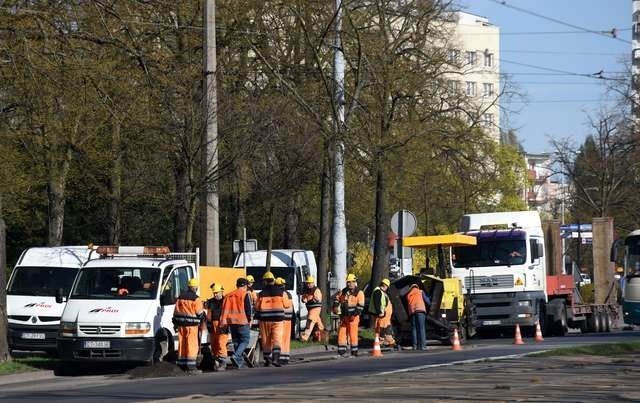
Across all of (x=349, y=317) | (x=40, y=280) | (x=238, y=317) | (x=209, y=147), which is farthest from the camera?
(x=209, y=147)

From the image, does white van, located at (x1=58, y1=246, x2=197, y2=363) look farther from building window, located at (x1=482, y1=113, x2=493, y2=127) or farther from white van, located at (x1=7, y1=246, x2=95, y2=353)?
building window, located at (x1=482, y1=113, x2=493, y2=127)

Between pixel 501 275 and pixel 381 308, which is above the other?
pixel 501 275

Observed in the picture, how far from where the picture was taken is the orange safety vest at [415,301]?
29.6 m

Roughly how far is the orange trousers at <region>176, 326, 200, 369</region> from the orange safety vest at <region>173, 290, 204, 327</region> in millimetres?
109

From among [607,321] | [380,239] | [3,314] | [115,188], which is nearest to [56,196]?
[115,188]

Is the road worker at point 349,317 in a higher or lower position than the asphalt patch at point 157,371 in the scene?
higher

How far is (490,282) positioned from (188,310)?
46.8 ft

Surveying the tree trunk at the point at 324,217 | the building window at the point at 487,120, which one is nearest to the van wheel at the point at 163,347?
the tree trunk at the point at 324,217

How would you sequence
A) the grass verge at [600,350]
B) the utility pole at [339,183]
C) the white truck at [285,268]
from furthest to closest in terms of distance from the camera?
the white truck at [285,268] < the utility pole at [339,183] < the grass verge at [600,350]

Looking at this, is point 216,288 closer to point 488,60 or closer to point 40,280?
point 40,280

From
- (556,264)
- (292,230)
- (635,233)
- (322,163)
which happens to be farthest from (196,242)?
(635,233)

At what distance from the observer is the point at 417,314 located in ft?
97.7

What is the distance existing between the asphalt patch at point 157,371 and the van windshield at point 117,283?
5.53ft

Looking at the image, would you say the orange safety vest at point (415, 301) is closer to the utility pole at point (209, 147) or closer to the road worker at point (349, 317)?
the road worker at point (349, 317)
